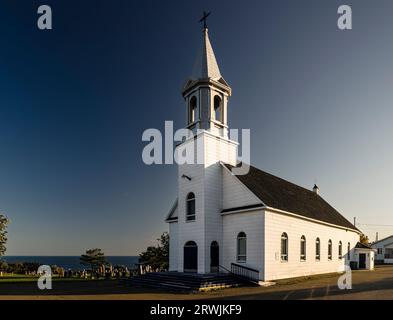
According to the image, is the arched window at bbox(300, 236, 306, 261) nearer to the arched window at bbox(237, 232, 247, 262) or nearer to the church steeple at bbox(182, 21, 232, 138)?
the arched window at bbox(237, 232, 247, 262)

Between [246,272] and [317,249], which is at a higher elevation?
[317,249]

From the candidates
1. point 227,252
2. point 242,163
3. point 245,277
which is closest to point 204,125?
point 242,163

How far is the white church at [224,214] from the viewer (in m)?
21.7

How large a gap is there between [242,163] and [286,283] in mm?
10079

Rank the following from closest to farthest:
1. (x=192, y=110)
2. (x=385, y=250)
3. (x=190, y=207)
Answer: (x=190, y=207) < (x=192, y=110) < (x=385, y=250)

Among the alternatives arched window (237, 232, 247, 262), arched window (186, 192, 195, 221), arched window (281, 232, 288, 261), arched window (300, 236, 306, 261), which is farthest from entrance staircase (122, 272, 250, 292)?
arched window (300, 236, 306, 261)

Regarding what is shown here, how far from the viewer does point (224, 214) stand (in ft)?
77.9

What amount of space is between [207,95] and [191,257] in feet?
38.1

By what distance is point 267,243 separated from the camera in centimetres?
2112

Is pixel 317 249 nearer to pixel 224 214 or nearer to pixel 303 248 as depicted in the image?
pixel 303 248

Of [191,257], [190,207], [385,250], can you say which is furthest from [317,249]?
[385,250]

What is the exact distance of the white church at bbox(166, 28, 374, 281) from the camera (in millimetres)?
21703

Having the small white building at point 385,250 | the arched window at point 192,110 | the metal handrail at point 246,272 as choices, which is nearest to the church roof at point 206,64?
the arched window at point 192,110
